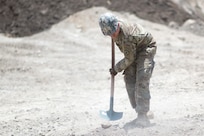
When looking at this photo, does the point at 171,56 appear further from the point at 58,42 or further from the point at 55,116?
the point at 55,116

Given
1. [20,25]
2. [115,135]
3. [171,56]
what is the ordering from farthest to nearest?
[20,25], [171,56], [115,135]

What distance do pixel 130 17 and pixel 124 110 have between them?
7438mm

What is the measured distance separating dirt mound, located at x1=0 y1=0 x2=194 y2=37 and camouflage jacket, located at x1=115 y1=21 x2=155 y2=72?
8289 mm

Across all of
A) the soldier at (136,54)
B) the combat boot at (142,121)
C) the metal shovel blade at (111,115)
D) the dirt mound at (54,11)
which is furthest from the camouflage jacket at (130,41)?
the dirt mound at (54,11)

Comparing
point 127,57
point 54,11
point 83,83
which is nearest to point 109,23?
point 127,57

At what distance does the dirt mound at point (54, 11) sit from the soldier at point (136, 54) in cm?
826

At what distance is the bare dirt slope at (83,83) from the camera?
7.15 m

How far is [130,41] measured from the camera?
253 inches

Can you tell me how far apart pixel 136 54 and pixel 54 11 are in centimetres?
861

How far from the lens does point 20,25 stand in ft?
48.4

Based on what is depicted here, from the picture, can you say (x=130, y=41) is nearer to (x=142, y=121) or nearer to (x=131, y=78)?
(x=131, y=78)

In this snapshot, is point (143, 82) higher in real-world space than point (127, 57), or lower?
lower

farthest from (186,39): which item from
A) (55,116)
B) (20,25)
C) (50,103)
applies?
(55,116)

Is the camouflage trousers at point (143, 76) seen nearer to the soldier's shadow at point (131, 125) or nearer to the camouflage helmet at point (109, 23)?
the soldier's shadow at point (131, 125)
